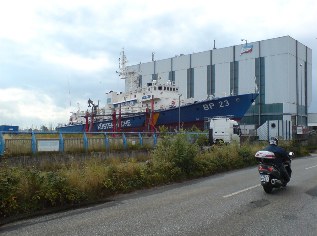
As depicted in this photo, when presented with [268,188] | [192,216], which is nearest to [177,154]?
[268,188]

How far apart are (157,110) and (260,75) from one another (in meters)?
27.8

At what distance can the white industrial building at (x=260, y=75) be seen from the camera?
60.7m

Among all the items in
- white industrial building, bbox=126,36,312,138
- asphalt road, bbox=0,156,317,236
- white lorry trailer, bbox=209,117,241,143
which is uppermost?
white industrial building, bbox=126,36,312,138

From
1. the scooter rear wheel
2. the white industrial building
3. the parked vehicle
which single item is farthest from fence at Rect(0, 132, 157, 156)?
the white industrial building

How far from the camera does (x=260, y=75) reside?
209ft

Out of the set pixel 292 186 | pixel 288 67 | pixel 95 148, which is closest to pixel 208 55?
pixel 288 67

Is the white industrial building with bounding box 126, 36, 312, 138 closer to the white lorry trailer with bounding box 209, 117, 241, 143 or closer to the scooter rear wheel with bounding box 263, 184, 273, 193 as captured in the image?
the white lorry trailer with bounding box 209, 117, 241, 143

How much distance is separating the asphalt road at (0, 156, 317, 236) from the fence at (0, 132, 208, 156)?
22.8 ft

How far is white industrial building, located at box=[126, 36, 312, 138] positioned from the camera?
199ft

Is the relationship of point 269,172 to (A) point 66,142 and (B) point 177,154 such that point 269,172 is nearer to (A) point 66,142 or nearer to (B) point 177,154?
(B) point 177,154

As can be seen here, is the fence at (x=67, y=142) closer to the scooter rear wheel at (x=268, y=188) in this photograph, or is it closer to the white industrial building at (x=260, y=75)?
the scooter rear wheel at (x=268, y=188)

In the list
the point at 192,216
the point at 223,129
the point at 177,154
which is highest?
the point at 223,129

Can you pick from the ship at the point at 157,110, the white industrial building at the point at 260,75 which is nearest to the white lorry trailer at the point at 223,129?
the ship at the point at 157,110

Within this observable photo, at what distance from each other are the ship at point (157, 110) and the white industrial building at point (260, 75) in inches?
317
